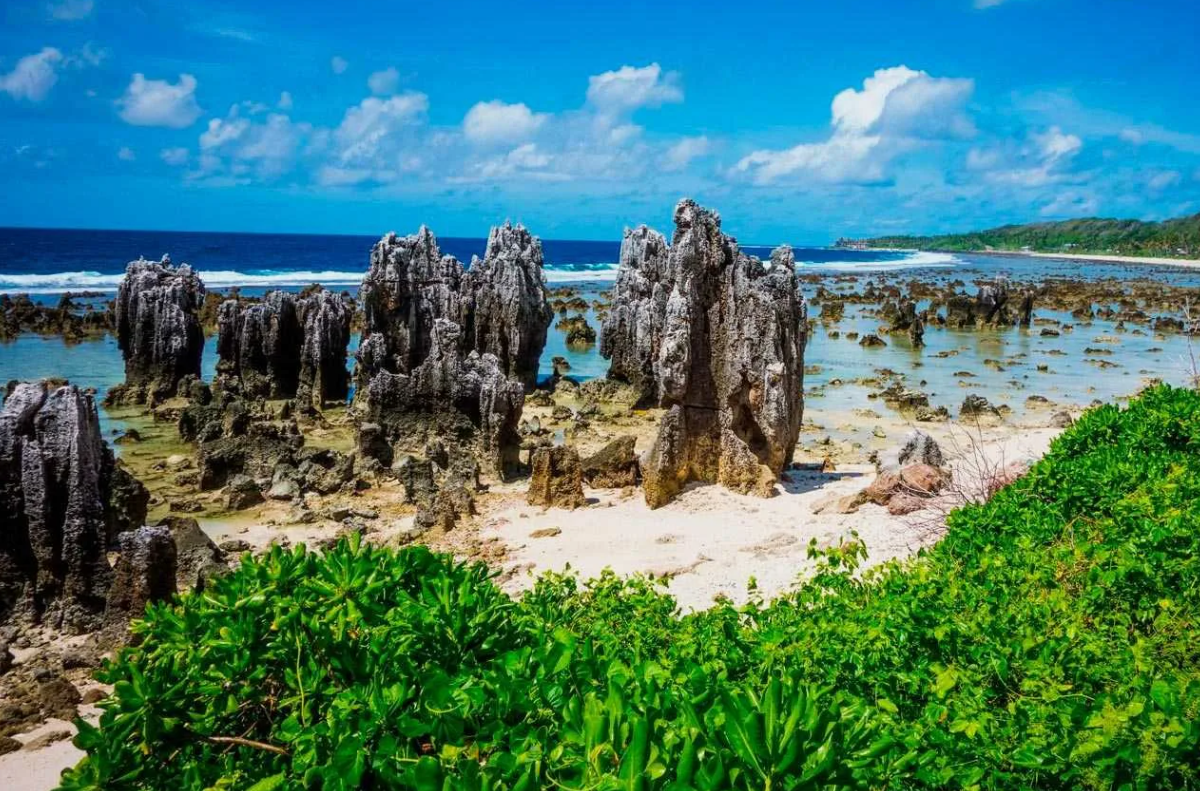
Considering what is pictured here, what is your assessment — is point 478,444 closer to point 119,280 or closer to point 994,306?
point 994,306

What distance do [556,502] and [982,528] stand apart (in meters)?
6.88

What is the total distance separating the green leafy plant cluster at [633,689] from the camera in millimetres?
2492

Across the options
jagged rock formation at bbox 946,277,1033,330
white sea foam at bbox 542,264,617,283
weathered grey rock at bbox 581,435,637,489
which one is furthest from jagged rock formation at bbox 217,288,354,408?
white sea foam at bbox 542,264,617,283

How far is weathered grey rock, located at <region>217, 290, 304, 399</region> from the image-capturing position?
21703 mm

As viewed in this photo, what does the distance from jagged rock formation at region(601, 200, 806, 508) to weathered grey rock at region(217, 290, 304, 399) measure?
1257 cm

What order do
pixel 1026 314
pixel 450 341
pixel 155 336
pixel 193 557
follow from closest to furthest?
pixel 193 557
pixel 450 341
pixel 155 336
pixel 1026 314

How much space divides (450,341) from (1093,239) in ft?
515

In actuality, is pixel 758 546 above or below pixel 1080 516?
below

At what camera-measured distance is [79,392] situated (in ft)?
29.8

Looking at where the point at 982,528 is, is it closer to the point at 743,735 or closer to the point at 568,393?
the point at 743,735

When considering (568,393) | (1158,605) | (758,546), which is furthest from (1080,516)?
(568,393)

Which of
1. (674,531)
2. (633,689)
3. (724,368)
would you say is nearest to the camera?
(633,689)

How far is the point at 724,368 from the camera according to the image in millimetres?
12570

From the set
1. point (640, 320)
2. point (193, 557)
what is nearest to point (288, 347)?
point (640, 320)
